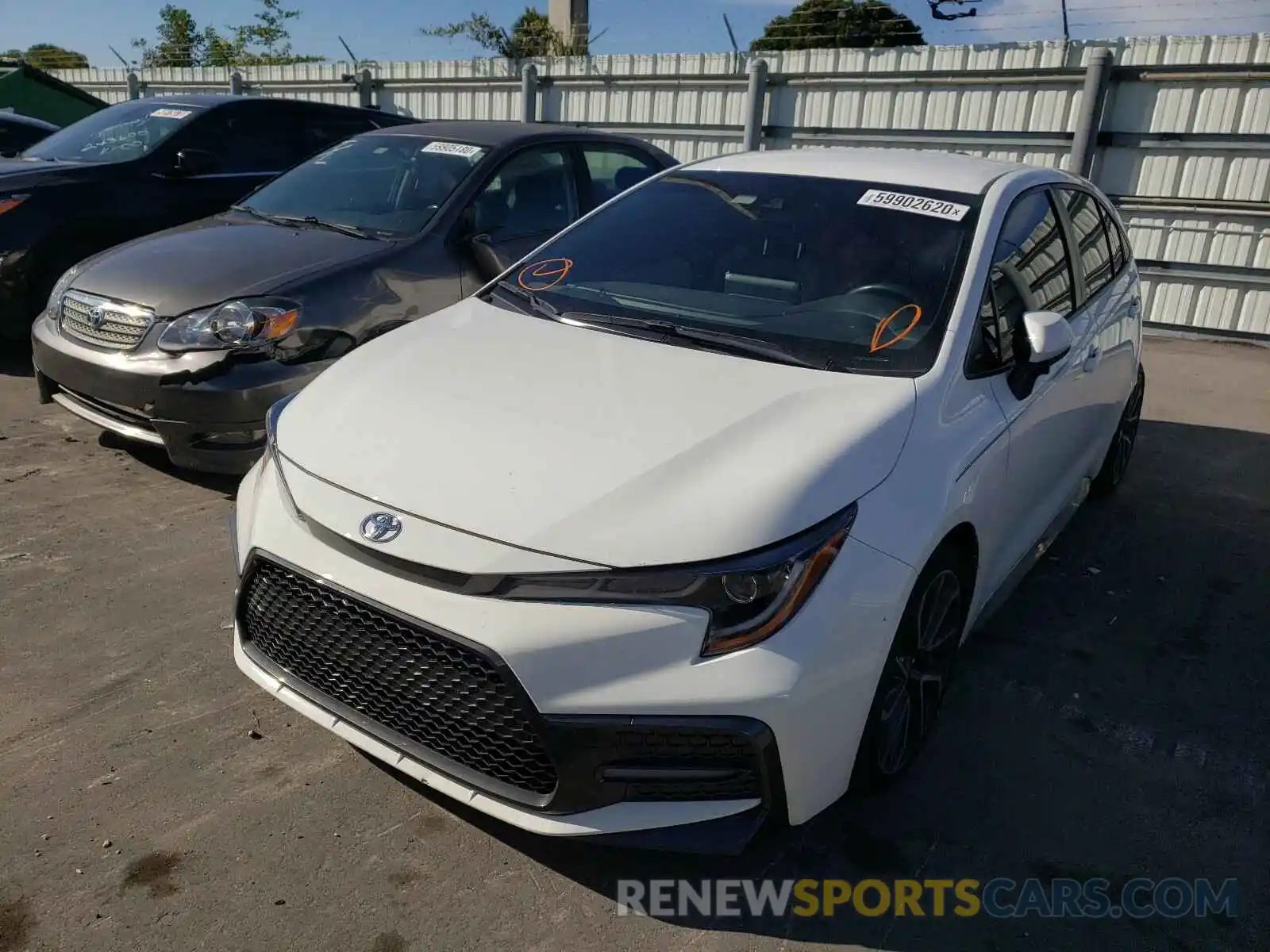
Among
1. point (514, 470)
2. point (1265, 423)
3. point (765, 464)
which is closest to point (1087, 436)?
point (765, 464)

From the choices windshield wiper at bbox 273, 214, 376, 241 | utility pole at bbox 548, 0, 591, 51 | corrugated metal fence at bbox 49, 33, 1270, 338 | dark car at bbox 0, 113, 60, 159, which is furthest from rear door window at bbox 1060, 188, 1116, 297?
utility pole at bbox 548, 0, 591, 51

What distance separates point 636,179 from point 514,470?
13.8ft

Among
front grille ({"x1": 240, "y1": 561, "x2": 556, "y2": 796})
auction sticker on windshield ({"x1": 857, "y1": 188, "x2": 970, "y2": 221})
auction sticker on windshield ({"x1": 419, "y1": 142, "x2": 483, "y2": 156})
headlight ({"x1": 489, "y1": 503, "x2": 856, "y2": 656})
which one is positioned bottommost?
front grille ({"x1": 240, "y1": 561, "x2": 556, "y2": 796})

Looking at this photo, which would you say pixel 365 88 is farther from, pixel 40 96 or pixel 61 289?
pixel 61 289

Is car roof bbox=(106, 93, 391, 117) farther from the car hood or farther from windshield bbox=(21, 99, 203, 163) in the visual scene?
the car hood

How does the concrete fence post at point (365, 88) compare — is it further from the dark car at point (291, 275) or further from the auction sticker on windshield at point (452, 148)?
the auction sticker on windshield at point (452, 148)

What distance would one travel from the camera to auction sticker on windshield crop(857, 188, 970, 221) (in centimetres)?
333

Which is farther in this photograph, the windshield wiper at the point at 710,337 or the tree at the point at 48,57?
the tree at the point at 48,57

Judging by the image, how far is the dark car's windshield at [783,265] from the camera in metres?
3.01

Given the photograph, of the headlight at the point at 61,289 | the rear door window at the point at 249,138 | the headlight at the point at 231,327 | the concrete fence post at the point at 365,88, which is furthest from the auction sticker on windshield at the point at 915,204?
the concrete fence post at the point at 365,88

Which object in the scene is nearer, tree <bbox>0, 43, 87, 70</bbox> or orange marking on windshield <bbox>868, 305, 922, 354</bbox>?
orange marking on windshield <bbox>868, 305, 922, 354</bbox>

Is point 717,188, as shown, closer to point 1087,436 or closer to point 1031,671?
point 1087,436

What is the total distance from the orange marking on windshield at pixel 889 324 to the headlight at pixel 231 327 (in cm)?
252

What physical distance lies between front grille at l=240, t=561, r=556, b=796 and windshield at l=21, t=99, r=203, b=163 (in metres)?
5.30
